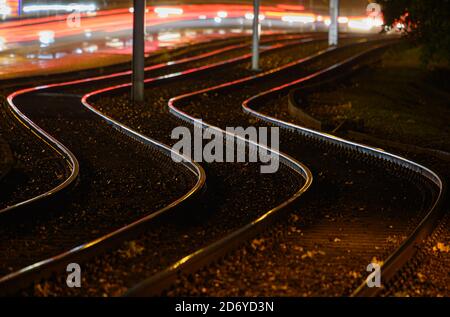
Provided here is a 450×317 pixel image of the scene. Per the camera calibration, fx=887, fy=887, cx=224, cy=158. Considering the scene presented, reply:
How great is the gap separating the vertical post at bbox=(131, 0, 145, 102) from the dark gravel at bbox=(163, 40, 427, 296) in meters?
7.91

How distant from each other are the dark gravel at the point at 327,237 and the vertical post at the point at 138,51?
7.91 m

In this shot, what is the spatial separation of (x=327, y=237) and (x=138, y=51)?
15.1 m

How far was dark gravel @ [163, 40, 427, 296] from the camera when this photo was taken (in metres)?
8.76

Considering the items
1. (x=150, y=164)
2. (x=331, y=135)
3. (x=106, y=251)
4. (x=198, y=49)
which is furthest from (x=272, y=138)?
(x=198, y=49)

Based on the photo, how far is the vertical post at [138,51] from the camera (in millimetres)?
24328

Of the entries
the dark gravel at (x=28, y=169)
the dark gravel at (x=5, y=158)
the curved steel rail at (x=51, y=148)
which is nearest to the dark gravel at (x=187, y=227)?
the curved steel rail at (x=51, y=148)

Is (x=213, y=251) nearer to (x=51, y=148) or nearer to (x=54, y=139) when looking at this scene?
(x=51, y=148)

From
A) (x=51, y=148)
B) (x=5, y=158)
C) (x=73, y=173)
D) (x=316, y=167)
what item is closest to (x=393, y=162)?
(x=316, y=167)

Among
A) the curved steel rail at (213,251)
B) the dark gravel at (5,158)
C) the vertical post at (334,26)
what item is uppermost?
the vertical post at (334,26)

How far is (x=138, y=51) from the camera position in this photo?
2500cm

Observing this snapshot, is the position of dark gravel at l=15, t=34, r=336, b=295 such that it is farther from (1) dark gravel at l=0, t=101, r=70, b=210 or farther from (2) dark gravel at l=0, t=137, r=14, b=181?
(2) dark gravel at l=0, t=137, r=14, b=181

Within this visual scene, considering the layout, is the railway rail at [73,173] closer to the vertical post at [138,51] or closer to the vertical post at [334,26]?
the vertical post at [138,51]
